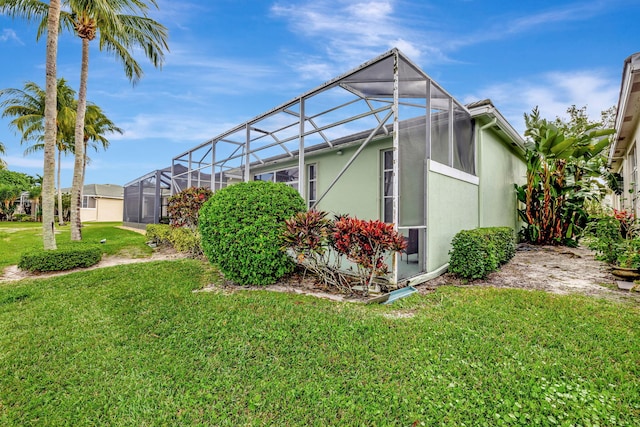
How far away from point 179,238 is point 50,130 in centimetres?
419

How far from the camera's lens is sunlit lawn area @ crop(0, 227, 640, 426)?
6.75 feet

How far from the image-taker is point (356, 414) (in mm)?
2023

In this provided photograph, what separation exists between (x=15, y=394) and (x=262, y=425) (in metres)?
2.10

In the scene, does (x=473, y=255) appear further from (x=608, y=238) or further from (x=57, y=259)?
(x=57, y=259)

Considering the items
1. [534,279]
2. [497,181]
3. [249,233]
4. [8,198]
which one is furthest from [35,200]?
[534,279]

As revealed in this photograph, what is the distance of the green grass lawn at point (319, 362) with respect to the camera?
6.75 feet

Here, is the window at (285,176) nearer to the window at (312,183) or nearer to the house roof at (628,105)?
the window at (312,183)

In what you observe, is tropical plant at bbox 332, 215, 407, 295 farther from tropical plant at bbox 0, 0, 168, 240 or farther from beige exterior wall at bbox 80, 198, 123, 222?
beige exterior wall at bbox 80, 198, 123, 222

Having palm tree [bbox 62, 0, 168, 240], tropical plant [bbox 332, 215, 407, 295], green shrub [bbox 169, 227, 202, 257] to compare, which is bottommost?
green shrub [bbox 169, 227, 202, 257]

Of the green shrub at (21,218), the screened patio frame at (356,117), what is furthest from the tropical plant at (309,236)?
the green shrub at (21,218)

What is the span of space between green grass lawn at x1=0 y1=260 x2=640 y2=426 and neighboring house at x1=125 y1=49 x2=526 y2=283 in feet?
5.60

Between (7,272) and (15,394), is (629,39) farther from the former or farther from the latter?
(7,272)

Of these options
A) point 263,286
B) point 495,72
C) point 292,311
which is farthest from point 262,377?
point 495,72

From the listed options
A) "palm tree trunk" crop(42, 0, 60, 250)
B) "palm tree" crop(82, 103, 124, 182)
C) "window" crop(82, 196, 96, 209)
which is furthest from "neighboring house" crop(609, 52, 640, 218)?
"window" crop(82, 196, 96, 209)
